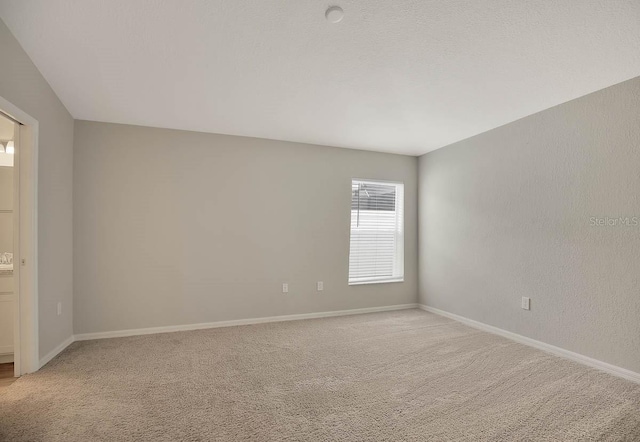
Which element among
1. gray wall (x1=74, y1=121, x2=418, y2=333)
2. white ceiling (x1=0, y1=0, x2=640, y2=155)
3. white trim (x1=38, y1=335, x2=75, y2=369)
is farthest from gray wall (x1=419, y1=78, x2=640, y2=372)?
white trim (x1=38, y1=335, x2=75, y2=369)

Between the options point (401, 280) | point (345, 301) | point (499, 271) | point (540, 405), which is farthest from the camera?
point (401, 280)

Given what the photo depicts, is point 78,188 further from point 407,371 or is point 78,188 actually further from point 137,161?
point 407,371

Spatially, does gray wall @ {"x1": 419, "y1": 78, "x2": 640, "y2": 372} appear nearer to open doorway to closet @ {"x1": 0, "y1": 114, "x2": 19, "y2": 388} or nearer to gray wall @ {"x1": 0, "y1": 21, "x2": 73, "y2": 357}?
gray wall @ {"x1": 0, "y1": 21, "x2": 73, "y2": 357}

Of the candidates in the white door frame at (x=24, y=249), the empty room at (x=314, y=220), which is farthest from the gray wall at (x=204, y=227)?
the white door frame at (x=24, y=249)

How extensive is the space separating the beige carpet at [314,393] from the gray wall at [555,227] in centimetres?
43

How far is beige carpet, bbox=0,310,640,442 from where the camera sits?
1.92 m

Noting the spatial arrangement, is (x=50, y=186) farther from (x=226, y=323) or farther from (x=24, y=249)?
(x=226, y=323)

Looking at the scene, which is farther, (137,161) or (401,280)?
(401,280)

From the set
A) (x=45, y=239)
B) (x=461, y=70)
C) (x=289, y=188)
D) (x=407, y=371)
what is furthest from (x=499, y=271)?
(x=45, y=239)

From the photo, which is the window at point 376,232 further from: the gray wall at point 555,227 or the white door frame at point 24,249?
the white door frame at point 24,249

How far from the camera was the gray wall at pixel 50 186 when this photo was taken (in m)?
2.36

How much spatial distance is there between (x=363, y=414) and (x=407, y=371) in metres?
0.80

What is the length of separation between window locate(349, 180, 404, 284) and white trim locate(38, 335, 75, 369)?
340cm

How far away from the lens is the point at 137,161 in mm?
3719
